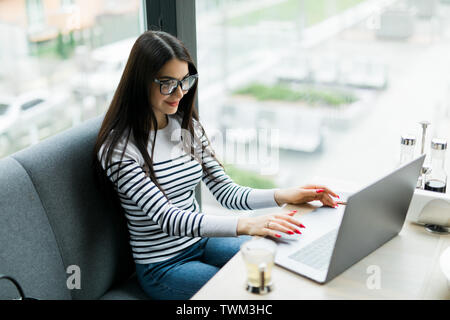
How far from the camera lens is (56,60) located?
1881 mm

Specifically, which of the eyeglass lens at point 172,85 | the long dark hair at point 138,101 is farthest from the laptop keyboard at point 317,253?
the eyeglass lens at point 172,85

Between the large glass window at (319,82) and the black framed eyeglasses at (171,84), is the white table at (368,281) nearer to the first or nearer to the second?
the black framed eyeglasses at (171,84)

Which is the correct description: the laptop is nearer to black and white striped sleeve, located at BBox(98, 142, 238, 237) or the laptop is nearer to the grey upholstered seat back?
black and white striped sleeve, located at BBox(98, 142, 238, 237)

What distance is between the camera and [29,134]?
1805 mm

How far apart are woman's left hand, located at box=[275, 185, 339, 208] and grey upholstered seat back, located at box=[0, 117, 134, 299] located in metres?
0.52

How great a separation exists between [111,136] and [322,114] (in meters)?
1.09

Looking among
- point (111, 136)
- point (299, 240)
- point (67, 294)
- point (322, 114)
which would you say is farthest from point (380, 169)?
point (67, 294)

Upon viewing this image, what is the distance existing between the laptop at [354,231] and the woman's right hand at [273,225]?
23mm

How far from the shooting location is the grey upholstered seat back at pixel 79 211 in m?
1.46

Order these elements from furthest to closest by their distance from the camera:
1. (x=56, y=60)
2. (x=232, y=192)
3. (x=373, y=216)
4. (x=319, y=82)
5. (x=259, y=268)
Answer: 1. (x=319, y=82)
2. (x=56, y=60)
3. (x=232, y=192)
4. (x=373, y=216)
5. (x=259, y=268)

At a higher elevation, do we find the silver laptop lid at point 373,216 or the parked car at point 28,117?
the parked car at point 28,117

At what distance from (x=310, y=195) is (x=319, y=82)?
0.84m

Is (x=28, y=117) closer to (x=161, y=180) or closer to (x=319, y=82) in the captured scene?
(x=161, y=180)

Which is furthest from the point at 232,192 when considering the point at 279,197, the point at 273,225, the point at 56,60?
the point at 56,60
